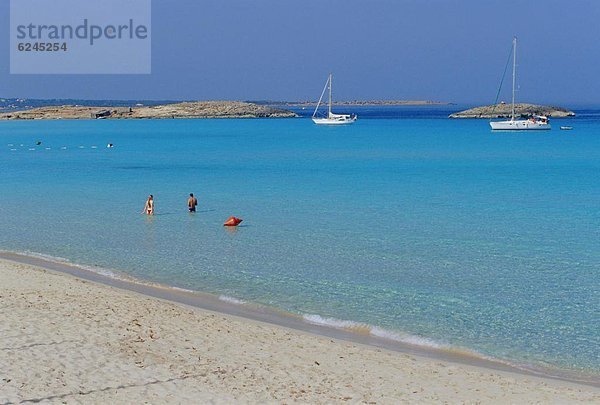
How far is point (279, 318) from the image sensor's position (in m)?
15.5

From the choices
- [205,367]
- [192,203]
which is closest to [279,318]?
[205,367]

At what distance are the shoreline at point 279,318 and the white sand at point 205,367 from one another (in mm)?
418

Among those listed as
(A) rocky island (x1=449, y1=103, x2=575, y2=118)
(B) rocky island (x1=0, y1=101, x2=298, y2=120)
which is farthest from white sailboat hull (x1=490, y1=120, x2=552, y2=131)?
(B) rocky island (x1=0, y1=101, x2=298, y2=120)

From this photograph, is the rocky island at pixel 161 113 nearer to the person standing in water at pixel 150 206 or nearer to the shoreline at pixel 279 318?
the person standing in water at pixel 150 206

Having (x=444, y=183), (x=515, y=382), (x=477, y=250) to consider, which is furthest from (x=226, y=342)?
(x=444, y=183)

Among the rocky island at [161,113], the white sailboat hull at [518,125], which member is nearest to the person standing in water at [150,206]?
the white sailboat hull at [518,125]

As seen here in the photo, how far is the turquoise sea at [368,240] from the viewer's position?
606 inches

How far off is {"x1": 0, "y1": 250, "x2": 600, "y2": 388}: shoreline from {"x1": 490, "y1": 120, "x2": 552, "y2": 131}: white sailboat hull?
8856 centimetres

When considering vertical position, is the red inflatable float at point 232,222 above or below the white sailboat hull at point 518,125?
below

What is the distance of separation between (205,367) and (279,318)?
4.21 m

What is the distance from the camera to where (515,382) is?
37.4 ft

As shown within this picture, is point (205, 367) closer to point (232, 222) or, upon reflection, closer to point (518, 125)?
point (232, 222)

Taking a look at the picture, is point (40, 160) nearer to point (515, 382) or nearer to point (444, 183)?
point (444, 183)

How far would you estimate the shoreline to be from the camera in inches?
490
